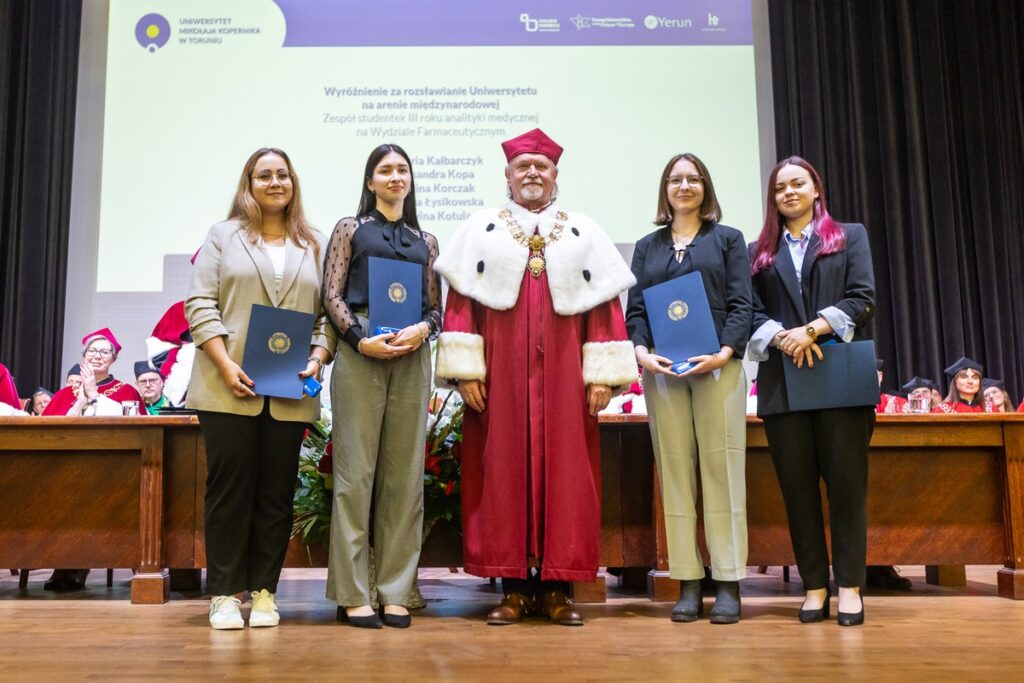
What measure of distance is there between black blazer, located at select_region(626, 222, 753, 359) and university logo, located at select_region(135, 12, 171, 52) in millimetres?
4243

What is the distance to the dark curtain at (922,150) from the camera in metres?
6.50

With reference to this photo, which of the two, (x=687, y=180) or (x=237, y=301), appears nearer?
(x=237, y=301)

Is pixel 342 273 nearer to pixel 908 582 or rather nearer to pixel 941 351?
pixel 908 582

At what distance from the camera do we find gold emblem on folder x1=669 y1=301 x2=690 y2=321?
2.86 m

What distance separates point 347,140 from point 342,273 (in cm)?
317

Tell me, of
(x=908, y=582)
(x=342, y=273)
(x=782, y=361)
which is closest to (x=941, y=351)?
(x=908, y=582)

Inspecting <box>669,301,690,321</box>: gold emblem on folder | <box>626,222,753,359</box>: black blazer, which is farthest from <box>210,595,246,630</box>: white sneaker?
<box>669,301,690,321</box>: gold emblem on folder

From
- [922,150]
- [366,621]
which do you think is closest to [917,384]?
[922,150]

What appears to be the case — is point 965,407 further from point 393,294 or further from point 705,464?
point 393,294

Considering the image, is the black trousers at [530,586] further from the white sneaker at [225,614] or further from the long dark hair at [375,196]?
the long dark hair at [375,196]

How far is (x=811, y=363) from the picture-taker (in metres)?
2.79

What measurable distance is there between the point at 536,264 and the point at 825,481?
1.15 m

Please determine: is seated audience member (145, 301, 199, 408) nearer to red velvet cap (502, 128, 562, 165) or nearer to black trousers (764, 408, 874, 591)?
red velvet cap (502, 128, 562, 165)

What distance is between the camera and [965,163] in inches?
263
